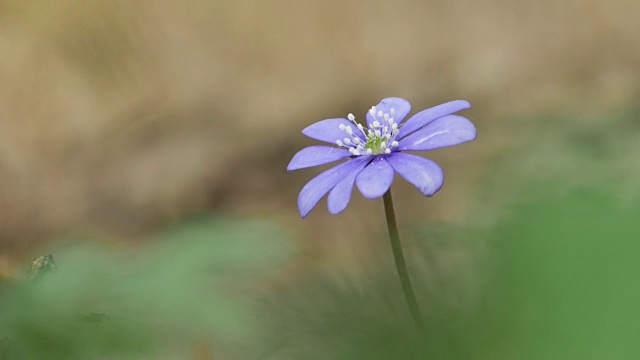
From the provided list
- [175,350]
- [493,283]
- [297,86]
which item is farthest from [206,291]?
[297,86]

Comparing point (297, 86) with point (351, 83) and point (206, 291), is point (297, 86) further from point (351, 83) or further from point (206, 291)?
point (206, 291)

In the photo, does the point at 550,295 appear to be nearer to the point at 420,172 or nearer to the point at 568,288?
the point at 568,288

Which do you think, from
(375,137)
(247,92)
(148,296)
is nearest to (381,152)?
(375,137)

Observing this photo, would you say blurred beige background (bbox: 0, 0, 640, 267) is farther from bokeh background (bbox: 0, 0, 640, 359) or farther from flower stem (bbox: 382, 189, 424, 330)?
flower stem (bbox: 382, 189, 424, 330)

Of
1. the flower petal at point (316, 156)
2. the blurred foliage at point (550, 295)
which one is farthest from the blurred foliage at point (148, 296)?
the blurred foliage at point (550, 295)

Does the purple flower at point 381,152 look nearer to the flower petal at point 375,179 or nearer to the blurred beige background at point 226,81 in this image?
the flower petal at point 375,179

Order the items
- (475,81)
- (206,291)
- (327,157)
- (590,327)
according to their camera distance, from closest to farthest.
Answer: (590,327) < (327,157) < (206,291) < (475,81)
